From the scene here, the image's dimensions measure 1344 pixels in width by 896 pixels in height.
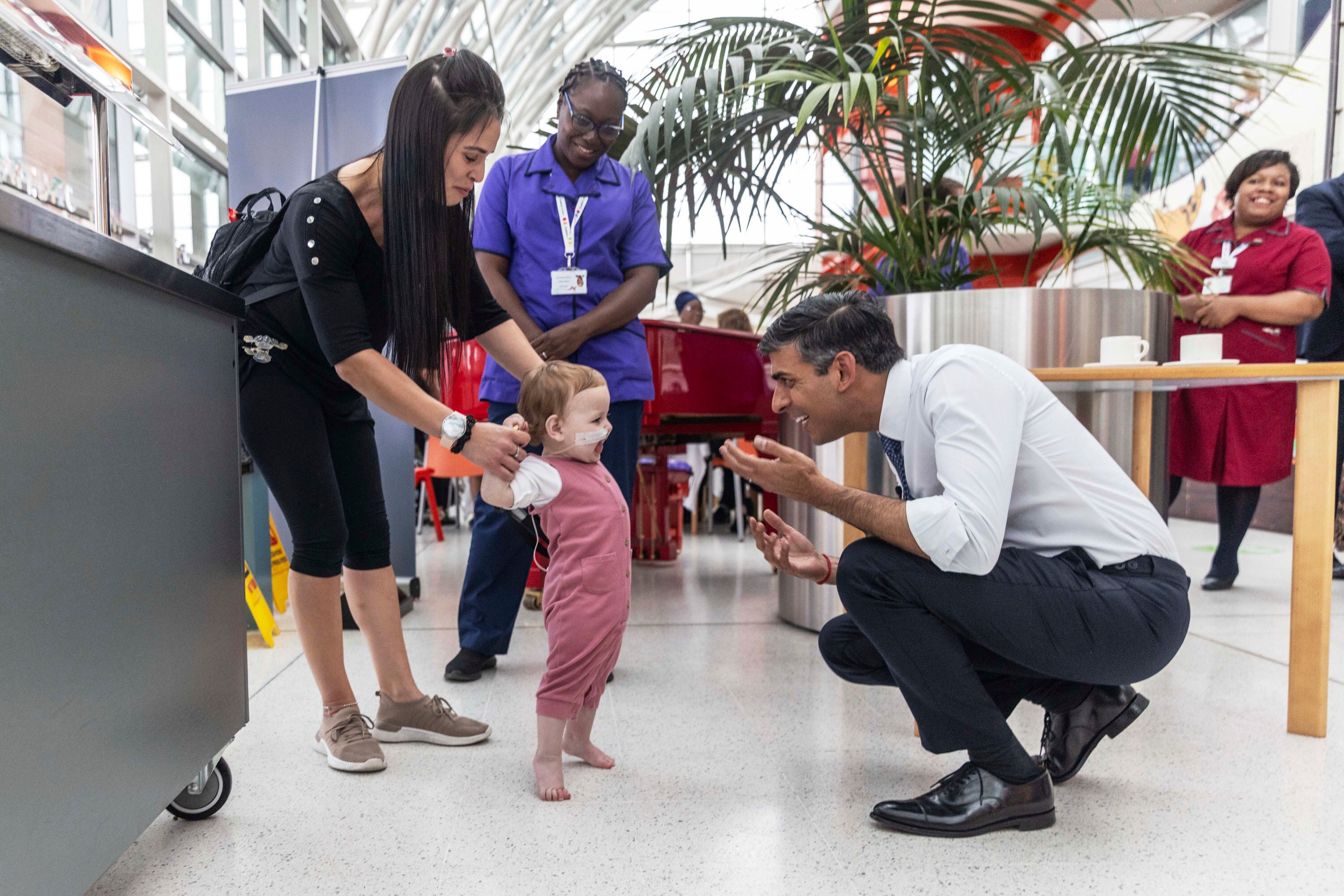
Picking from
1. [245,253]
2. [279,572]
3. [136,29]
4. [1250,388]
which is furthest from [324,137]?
[1250,388]

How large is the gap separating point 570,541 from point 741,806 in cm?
52

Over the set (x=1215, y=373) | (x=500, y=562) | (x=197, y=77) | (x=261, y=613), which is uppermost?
(x=197, y=77)

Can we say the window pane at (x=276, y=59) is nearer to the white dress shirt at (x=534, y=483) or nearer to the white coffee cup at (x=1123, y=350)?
the white dress shirt at (x=534, y=483)

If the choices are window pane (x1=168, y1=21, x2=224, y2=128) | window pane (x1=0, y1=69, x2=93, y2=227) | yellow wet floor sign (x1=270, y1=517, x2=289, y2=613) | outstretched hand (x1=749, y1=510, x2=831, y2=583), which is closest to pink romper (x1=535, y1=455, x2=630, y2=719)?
outstretched hand (x1=749, y1=510, x2=831, y2=583)

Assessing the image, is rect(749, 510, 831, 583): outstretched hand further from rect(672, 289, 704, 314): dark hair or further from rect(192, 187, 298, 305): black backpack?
rect(672, 289, 704, 314): dark hair

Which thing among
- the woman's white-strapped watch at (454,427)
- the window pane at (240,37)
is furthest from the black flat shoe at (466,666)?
the window pane at (240,37)

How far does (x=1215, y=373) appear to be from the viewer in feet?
5.74

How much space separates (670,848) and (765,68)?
2.12m

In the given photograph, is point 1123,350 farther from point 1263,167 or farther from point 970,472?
point 1263,167

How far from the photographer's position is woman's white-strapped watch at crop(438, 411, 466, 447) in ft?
4.73

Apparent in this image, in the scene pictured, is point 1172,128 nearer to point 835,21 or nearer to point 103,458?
point 835,21

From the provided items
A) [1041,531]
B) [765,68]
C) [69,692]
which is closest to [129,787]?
[69,692]

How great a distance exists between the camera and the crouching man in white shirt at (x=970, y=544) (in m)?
1.34

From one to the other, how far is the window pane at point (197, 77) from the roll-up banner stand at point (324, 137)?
1493 millimetres
